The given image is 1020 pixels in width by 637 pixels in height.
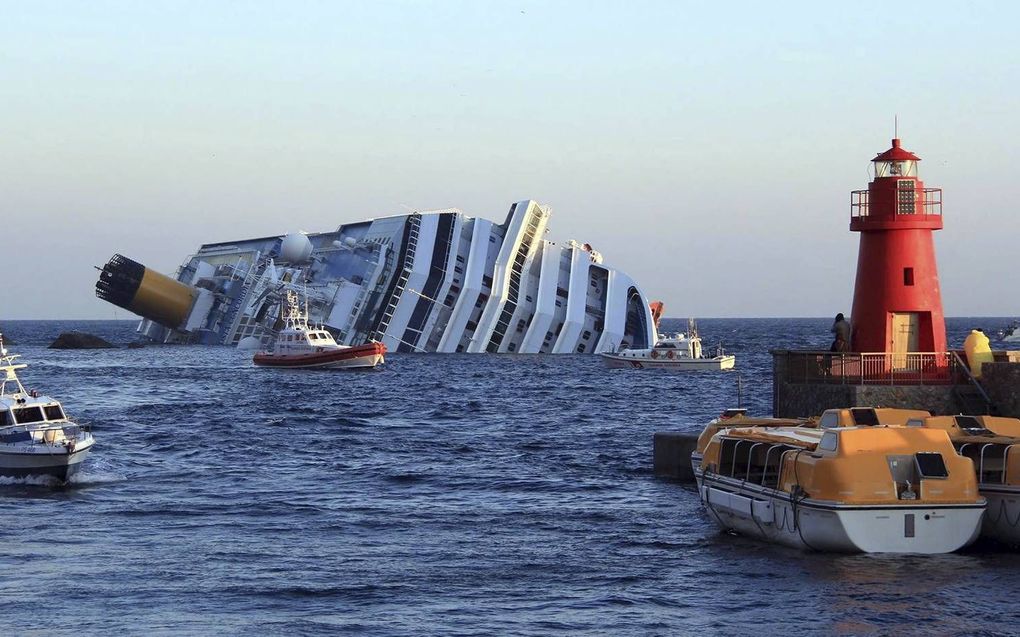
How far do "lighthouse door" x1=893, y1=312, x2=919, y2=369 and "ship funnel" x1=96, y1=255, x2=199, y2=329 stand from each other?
8145cm

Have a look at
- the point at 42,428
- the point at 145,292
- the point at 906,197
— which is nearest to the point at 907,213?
the point at 906,197

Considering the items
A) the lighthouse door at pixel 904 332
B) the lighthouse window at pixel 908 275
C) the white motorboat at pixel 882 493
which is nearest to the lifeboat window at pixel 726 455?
the white motorboat at pixel 882 493

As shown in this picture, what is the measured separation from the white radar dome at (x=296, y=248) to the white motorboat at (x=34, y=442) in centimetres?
6713

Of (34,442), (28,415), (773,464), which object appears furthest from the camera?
(28,415)

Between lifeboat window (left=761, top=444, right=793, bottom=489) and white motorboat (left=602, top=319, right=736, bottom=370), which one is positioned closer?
lifeboat window (left=761, top=444, right=793, bottom=489)

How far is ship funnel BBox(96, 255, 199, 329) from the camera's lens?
105812 mm

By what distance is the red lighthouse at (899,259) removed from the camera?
32.7 meters

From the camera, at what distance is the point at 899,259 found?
32750 mm

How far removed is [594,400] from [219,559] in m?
41.4

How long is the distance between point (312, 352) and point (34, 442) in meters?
56.6

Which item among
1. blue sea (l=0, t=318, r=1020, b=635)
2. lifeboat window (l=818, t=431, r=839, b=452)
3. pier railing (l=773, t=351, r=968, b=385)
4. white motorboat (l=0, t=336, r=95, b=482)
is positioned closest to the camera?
blue sea (l=0, t=318, r=1020, b=635)

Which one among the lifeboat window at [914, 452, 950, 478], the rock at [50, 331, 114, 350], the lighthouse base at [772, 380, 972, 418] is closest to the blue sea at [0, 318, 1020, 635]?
the lifeboat window at [914, 452, 950, 478]

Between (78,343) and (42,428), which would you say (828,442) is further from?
(78,343)

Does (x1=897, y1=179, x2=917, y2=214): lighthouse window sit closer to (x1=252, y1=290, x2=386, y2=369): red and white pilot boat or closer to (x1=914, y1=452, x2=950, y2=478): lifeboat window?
(x1=914, y1=452, x2=950, y2=478): lifeboat window
